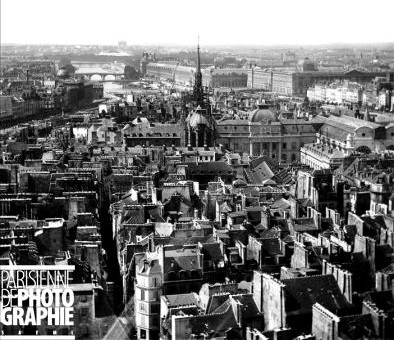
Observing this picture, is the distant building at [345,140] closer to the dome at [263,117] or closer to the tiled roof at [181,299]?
the dome at [263,117]

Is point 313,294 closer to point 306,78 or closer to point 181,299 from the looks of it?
point 181,299

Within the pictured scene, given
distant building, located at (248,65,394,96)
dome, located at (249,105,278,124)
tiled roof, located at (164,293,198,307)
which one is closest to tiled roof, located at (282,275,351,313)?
tiled roof, located at (164,293,198,307)

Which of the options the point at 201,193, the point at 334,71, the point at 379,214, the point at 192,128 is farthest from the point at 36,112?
the point at 379,214

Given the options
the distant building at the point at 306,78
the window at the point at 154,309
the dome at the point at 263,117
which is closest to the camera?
the window at the point at 154,309

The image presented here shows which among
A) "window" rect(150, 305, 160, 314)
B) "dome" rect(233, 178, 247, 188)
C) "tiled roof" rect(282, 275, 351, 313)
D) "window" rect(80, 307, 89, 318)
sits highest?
"tiled roof" rect(282, 275, 351, 313)

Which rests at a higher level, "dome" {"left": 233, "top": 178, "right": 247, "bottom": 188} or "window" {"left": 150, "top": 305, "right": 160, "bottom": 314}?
"dome" {"left": 233, "top": 178, "right": 247, "bottom": 188}

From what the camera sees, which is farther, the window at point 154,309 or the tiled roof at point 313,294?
the window at point 154,309

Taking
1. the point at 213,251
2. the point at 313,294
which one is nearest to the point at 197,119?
the point at 213,251

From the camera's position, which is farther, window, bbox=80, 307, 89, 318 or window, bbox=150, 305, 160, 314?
window, bbox=150, 305, 160, 314

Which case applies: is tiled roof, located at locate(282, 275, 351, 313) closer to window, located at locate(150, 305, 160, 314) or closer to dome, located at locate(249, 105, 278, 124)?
window, located at locate(150, 305, 160, 314)

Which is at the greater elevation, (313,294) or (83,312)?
(313,294)

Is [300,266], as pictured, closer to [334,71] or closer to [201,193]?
[201,193]

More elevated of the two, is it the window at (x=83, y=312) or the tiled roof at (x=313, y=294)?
the tiled roof at (x=313, y=294)

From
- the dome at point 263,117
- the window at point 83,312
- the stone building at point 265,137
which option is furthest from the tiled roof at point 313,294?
the dome at point 263,117
